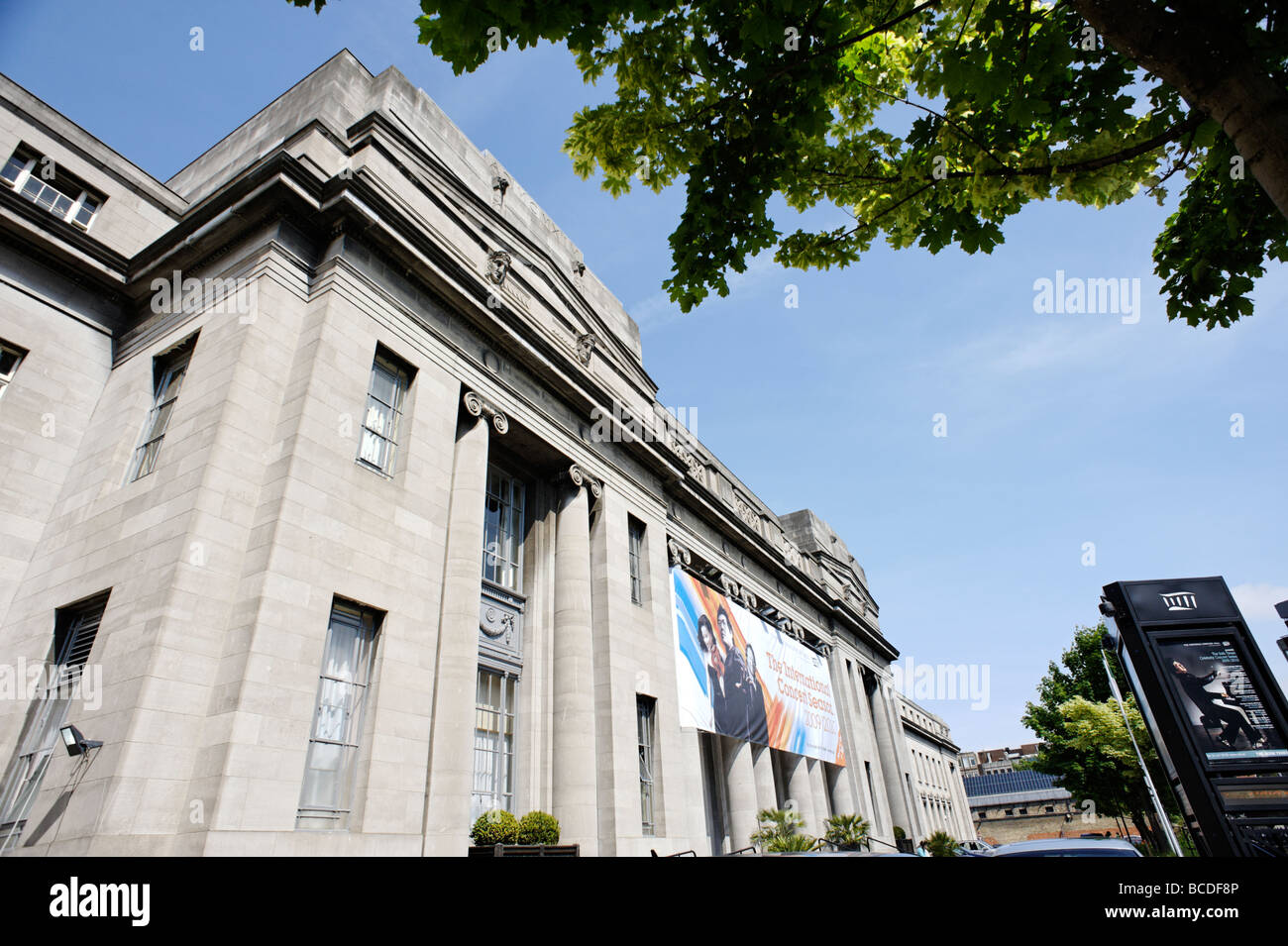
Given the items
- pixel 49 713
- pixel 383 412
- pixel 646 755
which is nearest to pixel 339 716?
pixel 49 713

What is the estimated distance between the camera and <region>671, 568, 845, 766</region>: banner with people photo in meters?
21.6

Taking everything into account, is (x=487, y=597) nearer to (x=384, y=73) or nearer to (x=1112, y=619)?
(x=1112, y=619)

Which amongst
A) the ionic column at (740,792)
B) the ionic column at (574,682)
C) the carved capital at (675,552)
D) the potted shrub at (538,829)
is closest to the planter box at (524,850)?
the potted shrub at (538,829)

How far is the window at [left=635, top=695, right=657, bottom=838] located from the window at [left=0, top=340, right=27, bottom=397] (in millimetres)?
15379

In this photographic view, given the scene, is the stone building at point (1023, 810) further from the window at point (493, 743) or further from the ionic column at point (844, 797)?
the window at point (493, 743)

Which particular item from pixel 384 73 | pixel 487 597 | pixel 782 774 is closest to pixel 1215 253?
pixel 487 597

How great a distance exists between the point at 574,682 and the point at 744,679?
34.3 ft

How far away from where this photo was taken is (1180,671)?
9.10 metres

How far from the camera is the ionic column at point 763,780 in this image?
24.6 metres

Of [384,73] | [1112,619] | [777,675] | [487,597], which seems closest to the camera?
[1112,619]

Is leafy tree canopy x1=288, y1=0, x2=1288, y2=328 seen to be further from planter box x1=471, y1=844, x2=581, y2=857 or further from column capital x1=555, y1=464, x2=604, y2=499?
column capital x1=555, y1=464, x2=604, y2=499

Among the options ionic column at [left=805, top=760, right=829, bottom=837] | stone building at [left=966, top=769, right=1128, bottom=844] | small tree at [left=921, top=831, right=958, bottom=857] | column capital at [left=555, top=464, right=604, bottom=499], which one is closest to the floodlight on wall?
column capital at [left=555, top=464, right=604, bottom=499]

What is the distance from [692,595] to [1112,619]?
47.4 feet

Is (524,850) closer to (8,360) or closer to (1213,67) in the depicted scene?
(1213,67)
